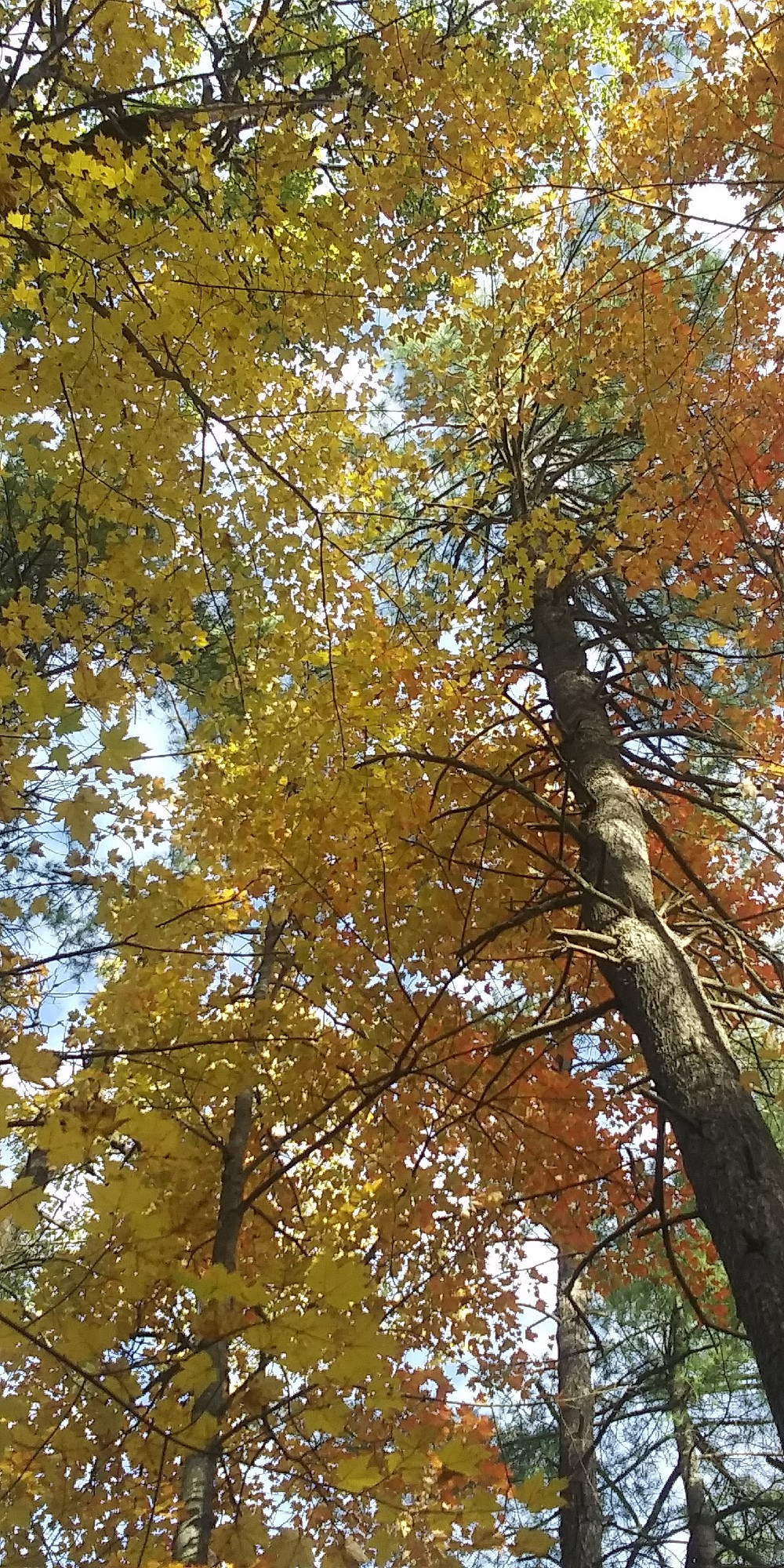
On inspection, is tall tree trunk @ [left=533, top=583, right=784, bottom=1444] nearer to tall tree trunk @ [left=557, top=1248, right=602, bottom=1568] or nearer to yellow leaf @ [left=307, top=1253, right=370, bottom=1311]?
yellow leaf @ [left=307, top=1253, right=370, bottom=1311]

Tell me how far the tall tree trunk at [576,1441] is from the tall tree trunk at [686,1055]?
2.59 m

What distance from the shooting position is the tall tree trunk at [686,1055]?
74.2 inches

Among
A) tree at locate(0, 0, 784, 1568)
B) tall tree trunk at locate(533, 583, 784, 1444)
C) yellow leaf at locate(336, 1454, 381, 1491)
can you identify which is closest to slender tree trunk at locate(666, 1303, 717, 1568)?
tree at locate(0, 0, 784, 1568)

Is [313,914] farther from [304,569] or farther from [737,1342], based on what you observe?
[737,1342]

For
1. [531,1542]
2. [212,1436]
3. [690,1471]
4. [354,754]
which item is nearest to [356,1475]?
[531,1542]

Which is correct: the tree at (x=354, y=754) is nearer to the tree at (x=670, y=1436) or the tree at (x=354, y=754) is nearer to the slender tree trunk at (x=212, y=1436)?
the slender tree trunk at (x=212, y=1436)

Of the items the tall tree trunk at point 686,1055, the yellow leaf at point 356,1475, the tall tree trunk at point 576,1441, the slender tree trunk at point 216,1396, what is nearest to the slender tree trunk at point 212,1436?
the slender tree trunk at point 216,1396

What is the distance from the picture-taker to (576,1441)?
5.72m

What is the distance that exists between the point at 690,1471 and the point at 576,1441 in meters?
1.15

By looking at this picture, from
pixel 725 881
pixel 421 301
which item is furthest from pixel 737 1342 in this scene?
pixel 421 301

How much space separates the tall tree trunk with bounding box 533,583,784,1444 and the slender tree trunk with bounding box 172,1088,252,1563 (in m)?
1.43

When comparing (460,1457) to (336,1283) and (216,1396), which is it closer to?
(336,1283)

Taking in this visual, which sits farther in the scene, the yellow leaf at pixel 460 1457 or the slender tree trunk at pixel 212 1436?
the slender tree trunk at pixel 212 1436

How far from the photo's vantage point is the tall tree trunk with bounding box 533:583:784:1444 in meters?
1.89
